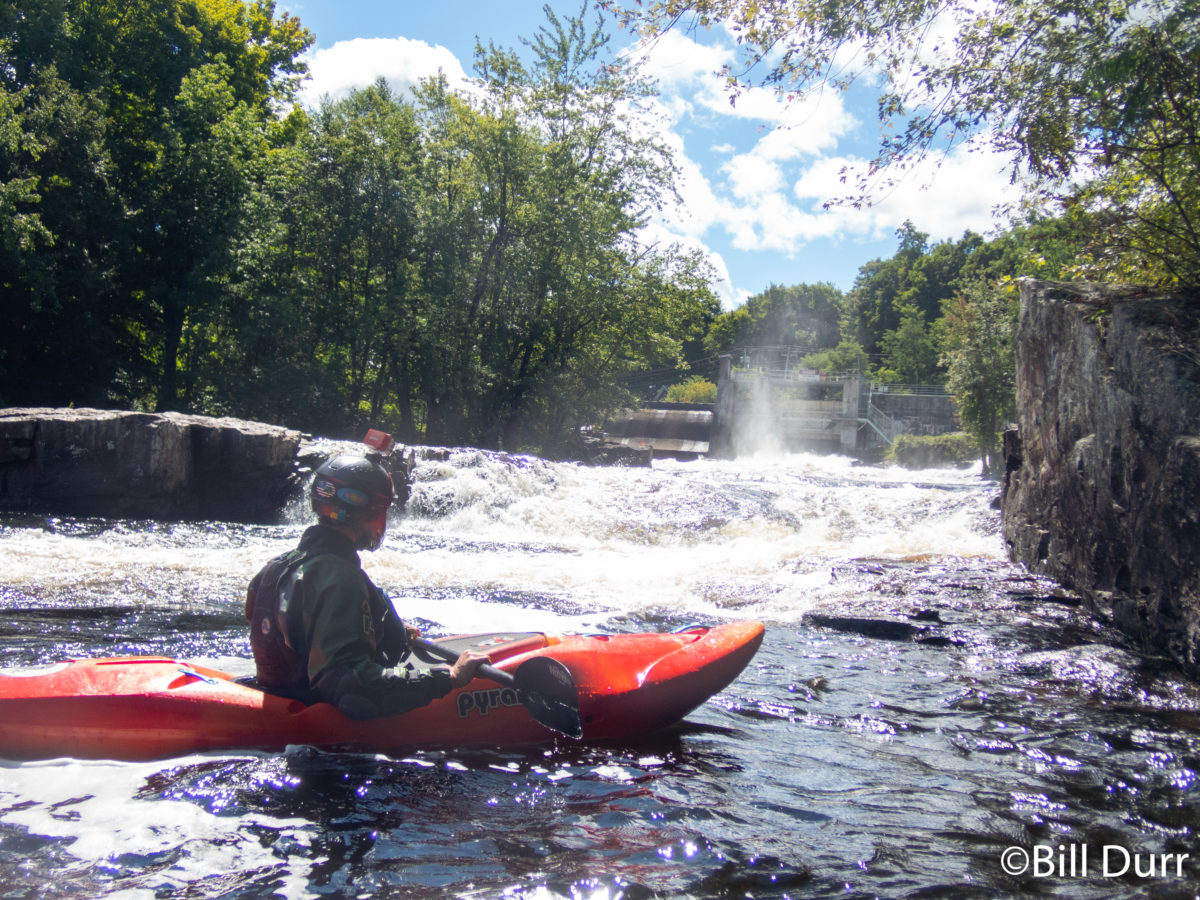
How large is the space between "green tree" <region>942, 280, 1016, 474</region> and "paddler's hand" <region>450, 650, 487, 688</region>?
2532cm

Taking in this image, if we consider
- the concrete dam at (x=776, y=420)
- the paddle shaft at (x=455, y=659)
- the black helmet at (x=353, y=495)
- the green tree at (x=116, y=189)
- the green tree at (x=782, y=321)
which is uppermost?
the green tree at (x=782, y=321)

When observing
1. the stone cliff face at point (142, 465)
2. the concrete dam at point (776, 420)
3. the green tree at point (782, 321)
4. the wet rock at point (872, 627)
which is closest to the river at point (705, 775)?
the wet rock at point (872, 627)

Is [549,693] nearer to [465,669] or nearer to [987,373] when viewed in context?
[465,669]

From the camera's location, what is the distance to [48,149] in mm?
15641

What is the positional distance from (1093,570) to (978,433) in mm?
21170

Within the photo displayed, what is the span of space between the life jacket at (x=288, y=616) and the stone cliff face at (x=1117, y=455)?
484cm

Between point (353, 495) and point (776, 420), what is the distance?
33.9m

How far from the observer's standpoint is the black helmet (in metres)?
3.22

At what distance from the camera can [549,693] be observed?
11.2 feet

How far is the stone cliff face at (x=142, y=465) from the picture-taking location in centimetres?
1097

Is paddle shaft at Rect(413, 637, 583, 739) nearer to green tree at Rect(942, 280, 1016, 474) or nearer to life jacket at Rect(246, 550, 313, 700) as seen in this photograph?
life jacket at Rect(246, 550, 313, 700)

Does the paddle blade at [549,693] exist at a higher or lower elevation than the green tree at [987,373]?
lower

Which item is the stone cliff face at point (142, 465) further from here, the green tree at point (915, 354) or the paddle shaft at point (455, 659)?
the green tree at point (915, 354)

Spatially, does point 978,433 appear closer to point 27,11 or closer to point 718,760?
point 718,760
